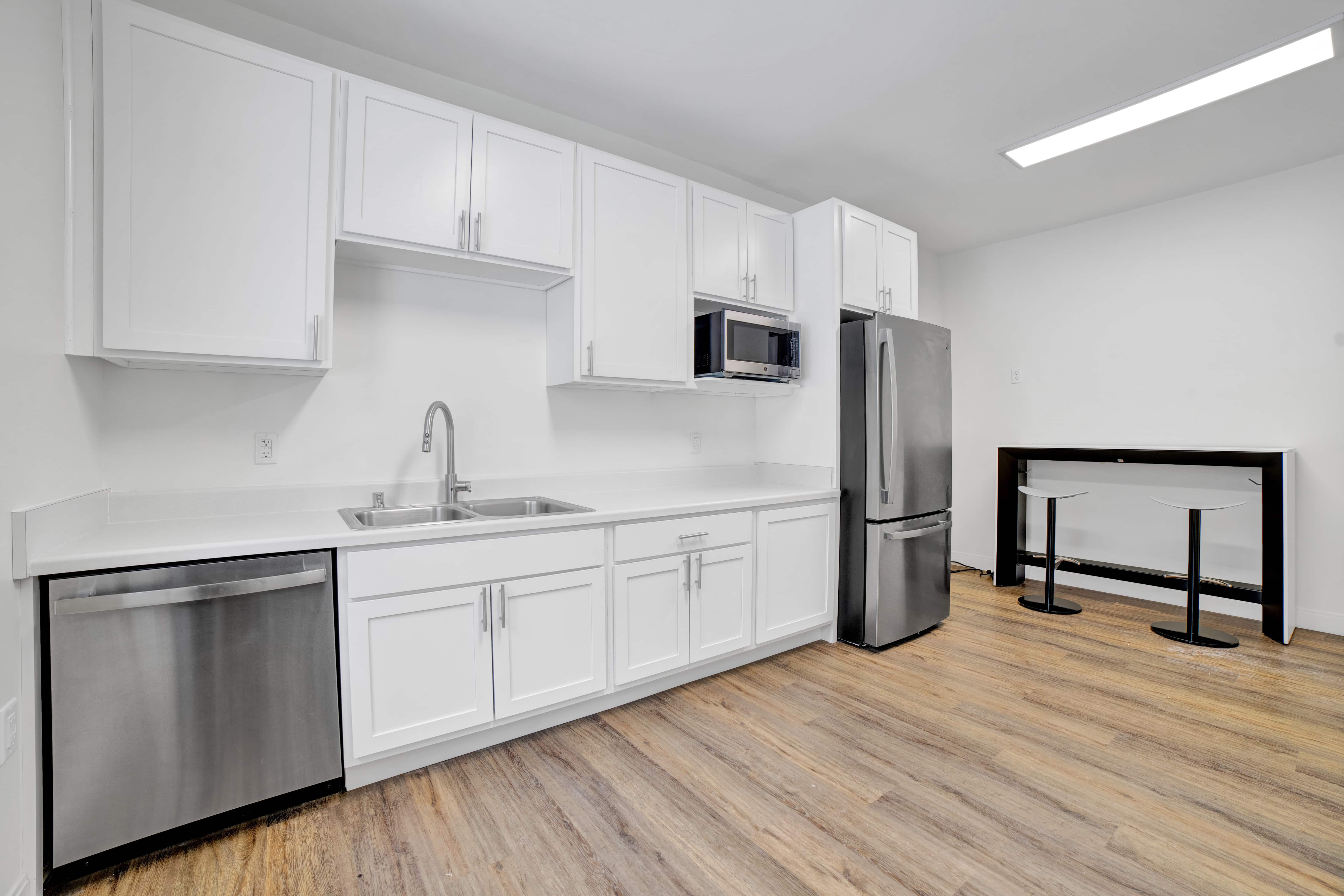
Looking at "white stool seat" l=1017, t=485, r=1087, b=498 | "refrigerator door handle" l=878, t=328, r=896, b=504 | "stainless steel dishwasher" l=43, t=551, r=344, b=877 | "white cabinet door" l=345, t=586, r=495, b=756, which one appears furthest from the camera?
"white stool seat" l=1017, t=485, r=1087, b=498

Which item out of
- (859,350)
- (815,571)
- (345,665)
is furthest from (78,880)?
(859,350)

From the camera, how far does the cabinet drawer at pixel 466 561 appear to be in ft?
6.04

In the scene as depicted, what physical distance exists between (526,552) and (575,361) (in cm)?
88

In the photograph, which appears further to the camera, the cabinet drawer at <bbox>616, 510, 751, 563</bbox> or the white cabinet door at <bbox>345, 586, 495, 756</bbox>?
the cabinet drawer at <bbox>616, 510, 751, 563</bbox>

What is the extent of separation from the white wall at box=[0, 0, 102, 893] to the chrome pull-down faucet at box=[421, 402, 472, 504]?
1.00 m

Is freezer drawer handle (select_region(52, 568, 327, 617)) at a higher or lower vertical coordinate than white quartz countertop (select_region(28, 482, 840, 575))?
lower

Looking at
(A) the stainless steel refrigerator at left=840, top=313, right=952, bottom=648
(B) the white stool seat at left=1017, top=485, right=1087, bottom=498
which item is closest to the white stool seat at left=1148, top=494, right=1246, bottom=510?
(B) the white stool seat at left=1017, top=485, right=1087, bottom=498

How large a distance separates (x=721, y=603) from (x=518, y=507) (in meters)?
1.04

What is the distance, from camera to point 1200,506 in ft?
10.6

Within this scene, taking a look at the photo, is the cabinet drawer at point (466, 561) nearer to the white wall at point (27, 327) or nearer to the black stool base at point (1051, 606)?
the white wall at point (27, 327)

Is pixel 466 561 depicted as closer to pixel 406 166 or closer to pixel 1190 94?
pixel 406 166

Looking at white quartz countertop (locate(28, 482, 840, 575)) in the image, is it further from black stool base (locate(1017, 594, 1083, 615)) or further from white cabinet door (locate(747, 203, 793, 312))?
black stool base (locate(1017, 594, 1083, 615))

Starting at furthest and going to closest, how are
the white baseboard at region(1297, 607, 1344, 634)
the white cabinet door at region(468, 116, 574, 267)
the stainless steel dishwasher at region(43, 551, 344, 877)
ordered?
the white baseboard at region(1297, 607, 1344, 634) → the white cabinet door at region(468, 116, 574, 267) → the stainless steel dishwasher at region(43, 551, 344, 877)

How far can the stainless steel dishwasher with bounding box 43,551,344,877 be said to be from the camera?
1.47 m
